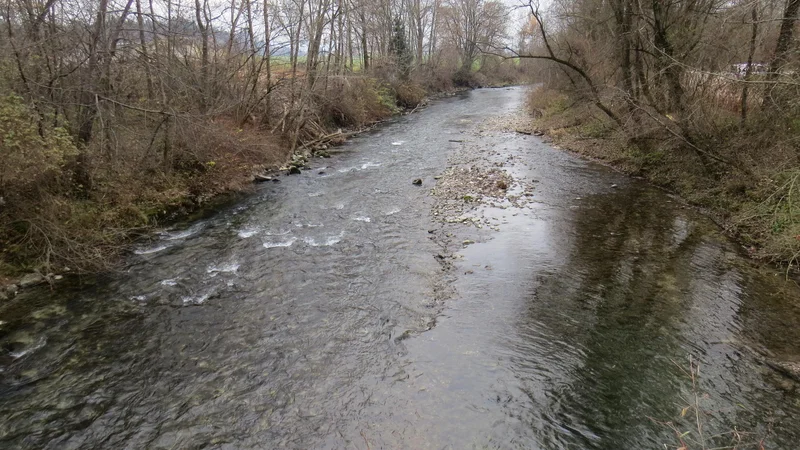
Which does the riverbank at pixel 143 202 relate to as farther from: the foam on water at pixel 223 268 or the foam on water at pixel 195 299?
the foam on water at pixel 195 299

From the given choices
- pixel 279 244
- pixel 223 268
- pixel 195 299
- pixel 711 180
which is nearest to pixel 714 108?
pixel 711 180

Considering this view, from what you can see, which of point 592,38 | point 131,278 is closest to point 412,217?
point 131,278

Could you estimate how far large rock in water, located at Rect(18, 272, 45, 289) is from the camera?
8258 mm

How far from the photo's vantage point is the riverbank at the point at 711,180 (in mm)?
9141

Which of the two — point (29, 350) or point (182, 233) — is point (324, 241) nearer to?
point (182, 233)

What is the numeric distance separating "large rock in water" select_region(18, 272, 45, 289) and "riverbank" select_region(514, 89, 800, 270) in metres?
14.0

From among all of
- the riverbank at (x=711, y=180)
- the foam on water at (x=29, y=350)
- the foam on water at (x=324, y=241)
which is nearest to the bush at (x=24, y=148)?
the foam on water at (x=29, y=350)

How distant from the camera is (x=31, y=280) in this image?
837 cm

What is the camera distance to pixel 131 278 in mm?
8859

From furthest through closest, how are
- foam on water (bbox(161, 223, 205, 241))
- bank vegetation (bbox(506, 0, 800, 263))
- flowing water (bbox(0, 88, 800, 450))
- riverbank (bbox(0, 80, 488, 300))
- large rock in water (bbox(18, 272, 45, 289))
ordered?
foam on water (bbox(161, 223, 205, 241)), bank vegetation (bbox(506, 0, 800, 263)), riverbank (bbox(0, 80, 488, 300)), large rock in water (bbox(18, 272, 45, 289)), flowing water (bbox(0, 88, 800, 450))

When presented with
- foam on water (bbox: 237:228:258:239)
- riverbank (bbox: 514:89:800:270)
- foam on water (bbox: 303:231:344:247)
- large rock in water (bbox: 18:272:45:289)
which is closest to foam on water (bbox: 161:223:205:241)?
foam on water (bbox: 237:228:258:239)

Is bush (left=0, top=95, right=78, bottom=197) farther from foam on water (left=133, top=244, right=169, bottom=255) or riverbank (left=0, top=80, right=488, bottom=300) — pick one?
foam on water (left=133, top=244, right=169, bottom=255)

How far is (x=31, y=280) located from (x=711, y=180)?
16534mm

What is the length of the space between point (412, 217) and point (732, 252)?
7348mm
